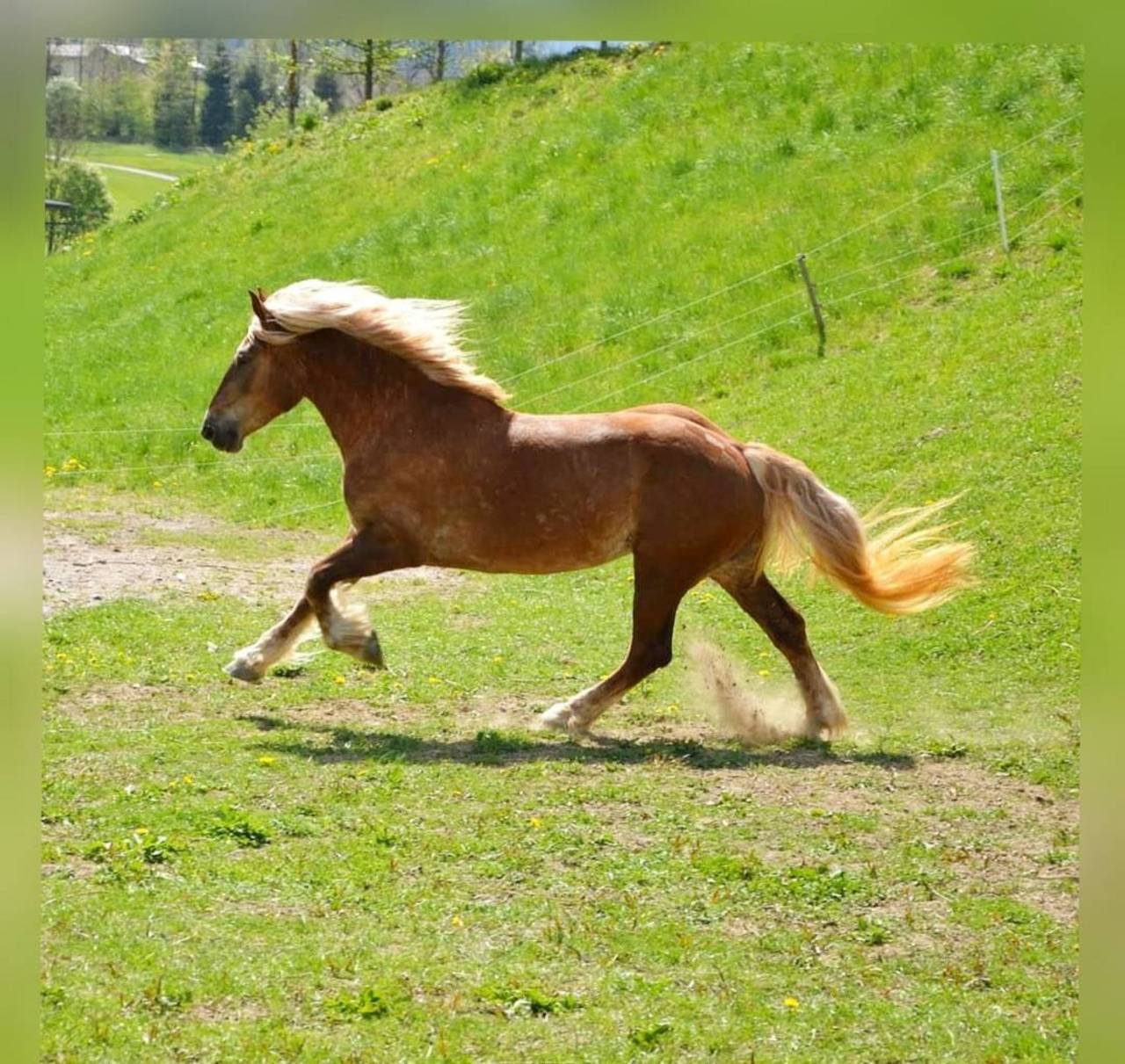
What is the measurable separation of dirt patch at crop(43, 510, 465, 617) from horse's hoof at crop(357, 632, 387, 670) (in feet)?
12.3

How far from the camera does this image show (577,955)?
608cm

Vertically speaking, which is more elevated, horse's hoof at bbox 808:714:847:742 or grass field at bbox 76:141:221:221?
grass field at bbox 76:141:221:221

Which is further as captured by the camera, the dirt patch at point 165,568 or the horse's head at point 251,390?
the dirt patch at point 165,568

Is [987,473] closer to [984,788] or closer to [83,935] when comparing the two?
[984,788]

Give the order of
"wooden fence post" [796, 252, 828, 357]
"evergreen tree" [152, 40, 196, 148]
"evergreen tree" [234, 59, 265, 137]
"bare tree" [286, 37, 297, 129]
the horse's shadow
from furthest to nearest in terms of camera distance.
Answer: "evergreen tree" [234, 59, 265, 137]
"bare tree" [286, 37, 297, 129]
"evergreen tree" [152, 40, 196, 148]
"wooden fence post" [796, 252, 828, 357]
the horse's shadow

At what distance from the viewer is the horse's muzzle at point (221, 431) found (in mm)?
9688

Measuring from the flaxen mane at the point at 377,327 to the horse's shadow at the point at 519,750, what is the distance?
2.18 m

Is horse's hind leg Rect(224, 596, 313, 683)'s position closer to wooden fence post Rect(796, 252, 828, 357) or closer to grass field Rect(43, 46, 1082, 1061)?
grass field Rect(43, 46, 1082, 1061)

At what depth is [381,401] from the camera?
946 centimetres

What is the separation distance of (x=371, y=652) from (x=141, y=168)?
2606cm

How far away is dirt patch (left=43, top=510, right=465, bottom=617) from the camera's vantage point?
42.8 feet

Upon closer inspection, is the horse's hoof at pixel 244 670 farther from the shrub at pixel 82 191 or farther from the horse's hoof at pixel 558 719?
the shrub at pixel 82 191

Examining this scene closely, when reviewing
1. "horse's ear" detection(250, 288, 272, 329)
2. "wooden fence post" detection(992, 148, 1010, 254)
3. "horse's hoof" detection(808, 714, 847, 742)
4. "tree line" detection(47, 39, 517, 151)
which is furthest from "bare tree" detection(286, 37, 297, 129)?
"horse's hoof" detection(808, 714, 847, 742)

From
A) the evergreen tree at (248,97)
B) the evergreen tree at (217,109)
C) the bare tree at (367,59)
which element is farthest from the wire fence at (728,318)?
the evergreen tree at (248,97)
